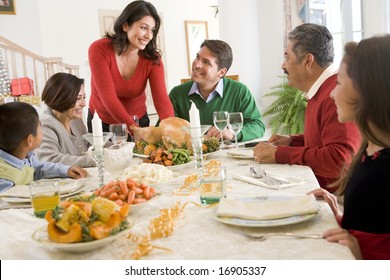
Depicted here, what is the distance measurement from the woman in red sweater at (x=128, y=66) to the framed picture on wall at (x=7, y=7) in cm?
430

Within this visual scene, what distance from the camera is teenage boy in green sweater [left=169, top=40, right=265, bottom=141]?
2.55m

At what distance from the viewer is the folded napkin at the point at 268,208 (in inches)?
36.9

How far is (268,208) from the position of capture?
99cm

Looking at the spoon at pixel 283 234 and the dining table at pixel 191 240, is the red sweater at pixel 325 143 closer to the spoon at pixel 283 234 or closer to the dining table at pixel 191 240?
the dining table at pixel 191 240

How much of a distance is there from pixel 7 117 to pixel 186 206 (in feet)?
3.16

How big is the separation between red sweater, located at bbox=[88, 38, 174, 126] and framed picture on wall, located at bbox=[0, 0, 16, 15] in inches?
169

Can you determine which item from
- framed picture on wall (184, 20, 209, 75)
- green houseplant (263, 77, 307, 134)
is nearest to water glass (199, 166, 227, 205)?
green houseplant (263, 77, 307, 134)

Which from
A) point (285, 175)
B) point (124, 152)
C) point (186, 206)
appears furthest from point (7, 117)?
point (285, 175)

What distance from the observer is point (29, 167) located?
67.0 inches

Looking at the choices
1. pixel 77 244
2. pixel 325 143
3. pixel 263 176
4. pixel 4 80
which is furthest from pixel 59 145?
pixel 4 80

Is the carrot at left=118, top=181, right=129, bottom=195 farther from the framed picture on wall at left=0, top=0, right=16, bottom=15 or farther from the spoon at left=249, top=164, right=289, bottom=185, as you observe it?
the framed picture on wall at left=0, top=0, right=16, bottom=15

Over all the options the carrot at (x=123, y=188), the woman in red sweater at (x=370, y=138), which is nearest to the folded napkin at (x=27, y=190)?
the carrot at (x=123, y=188)

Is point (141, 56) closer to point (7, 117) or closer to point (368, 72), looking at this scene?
point (7, 117)

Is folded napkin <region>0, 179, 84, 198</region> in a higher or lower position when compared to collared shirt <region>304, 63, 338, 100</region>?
lower
